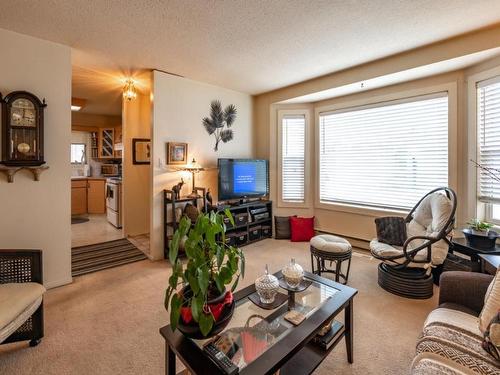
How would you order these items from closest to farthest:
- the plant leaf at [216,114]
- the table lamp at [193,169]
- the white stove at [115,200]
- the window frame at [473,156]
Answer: the window frame at [473,156], the table lamp at [193,169], the plant leaf at [216,114], the white stove at [115,200]

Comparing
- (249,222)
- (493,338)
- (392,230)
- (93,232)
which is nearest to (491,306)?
(493,338)

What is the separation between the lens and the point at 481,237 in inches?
87.7

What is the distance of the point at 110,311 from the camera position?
7.41ft

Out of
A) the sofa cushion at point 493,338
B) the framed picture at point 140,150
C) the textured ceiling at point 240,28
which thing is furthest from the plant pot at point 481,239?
the framed picture at point 140,150

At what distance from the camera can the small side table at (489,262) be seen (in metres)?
1.86

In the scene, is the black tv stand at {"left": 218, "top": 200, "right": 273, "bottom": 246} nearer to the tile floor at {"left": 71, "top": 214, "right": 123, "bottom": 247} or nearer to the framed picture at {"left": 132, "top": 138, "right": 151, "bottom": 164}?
the framed picture at {"left": 132, "top": 138, "right": 151, "bottom": 164}

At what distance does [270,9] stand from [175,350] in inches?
97.2

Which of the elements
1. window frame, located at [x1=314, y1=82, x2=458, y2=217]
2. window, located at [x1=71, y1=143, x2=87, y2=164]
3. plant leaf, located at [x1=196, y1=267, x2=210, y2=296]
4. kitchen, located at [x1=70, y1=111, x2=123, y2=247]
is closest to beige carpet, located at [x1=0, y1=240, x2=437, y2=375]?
plant leaf, located at [x1=196, y1=267, x2=210, y2=296]

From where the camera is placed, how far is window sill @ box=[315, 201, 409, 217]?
3.52m

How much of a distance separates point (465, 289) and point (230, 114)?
3.76 m

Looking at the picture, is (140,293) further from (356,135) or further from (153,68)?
(356,135)

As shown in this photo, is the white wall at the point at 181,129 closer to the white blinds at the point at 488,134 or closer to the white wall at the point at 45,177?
the white wall at the point at 45,177

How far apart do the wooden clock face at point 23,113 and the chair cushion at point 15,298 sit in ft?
5.03

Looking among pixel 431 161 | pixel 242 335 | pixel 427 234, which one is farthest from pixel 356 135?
pixel 242 335
